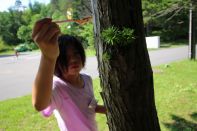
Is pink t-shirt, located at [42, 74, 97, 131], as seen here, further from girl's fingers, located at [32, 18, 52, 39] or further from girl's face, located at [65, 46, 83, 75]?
girl's fingers, located at [32, 18, 52, 39]

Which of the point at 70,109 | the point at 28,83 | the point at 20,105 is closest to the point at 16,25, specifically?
the point at 28,83

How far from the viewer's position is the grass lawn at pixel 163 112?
514cm

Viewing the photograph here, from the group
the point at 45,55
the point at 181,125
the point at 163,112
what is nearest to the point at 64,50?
the point at 45,55

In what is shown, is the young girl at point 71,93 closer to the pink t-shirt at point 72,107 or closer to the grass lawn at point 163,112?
the pink t-shirt at point 72,107

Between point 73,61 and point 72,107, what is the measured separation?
27cm

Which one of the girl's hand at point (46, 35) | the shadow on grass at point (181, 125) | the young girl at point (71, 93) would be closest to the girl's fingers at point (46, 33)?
the girl's hand at point (46, 35)

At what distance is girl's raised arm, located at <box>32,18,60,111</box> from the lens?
114cm

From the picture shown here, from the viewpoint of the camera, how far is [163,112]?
5.71 m

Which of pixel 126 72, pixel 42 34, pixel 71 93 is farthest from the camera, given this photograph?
pixel 71 93

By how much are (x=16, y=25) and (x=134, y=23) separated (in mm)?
44200

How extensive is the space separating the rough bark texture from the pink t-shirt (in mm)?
116

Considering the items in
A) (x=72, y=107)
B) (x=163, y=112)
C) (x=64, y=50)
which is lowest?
(x=163, y=112)

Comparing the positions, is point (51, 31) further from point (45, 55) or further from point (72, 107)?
point (72, 107)

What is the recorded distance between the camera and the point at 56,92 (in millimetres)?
1635
